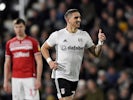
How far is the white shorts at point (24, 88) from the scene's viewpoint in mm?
15742

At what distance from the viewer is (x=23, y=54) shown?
15594mm

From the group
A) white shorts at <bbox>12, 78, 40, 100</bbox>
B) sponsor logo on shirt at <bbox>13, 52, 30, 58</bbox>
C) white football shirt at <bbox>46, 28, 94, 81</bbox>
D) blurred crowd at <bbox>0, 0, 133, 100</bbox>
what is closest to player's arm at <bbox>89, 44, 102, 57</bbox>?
white football shirt at <bbox>46, 28, 94, 81</bbox>

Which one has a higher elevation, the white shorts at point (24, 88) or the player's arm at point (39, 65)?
the player's arm at point (39, 65)

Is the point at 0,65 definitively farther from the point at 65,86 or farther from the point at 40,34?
the point at 65,86

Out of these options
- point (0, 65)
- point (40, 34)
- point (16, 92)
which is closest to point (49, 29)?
point (40, 34)

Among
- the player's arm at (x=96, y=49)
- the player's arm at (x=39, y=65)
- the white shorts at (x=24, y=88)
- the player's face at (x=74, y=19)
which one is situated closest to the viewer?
the player's face at (x=74, y=19)

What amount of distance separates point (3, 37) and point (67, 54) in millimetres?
9847

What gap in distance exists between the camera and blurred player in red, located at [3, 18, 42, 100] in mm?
15609

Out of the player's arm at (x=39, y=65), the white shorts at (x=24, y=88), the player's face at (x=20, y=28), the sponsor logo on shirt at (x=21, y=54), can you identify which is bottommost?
the white shorts at (x=24, y=88)

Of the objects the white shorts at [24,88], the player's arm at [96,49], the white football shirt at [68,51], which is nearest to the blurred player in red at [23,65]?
the white shorts at [24,88]

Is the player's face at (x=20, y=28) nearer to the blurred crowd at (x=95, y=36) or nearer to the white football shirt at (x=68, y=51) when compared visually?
the white football shirt at (x=68, y=51)

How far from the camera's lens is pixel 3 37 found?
24.2 metres

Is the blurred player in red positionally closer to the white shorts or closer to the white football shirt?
the white shorts

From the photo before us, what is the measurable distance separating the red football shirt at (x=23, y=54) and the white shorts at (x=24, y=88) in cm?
11
